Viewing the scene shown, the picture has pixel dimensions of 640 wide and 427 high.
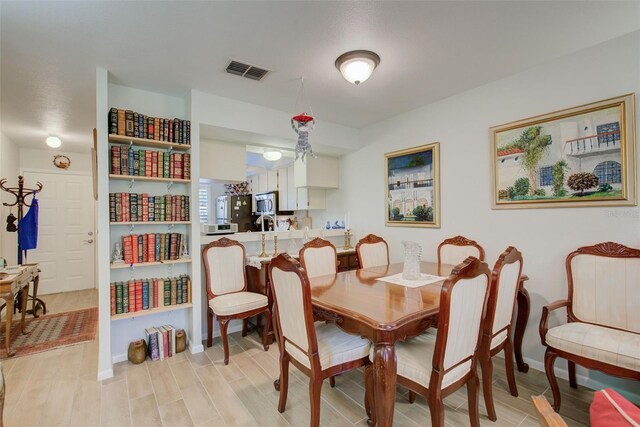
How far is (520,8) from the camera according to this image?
1.79m

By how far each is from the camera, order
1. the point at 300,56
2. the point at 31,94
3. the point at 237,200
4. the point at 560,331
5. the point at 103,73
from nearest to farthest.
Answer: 1. the point at 560,331
2. the point at 300,56
3. the point at 103,73
4. the point at 31,94
5. the point at 237,200

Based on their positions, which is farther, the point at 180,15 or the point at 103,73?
the point at 103,73

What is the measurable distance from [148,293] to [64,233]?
3.78 metres

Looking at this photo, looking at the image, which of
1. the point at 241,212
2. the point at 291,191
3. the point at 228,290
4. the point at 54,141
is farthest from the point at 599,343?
the point at 54,141

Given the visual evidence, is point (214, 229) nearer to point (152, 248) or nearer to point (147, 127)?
point (152, 248)

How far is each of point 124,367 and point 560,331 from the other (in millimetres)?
3411

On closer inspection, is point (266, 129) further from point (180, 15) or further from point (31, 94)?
point (31, 94)

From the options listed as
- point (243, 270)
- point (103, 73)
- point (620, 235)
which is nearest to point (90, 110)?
point (103, 73)

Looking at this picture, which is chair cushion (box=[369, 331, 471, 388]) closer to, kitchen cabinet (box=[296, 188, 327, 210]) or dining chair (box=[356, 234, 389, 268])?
dining chair (box=[356, 234, 389, 268])

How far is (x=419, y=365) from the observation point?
1.56 m

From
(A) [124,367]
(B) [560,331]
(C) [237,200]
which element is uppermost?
(C) [237,200]

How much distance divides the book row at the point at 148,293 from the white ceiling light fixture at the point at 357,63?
240cm

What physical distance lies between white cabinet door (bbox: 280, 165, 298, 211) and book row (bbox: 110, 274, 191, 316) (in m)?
2.43

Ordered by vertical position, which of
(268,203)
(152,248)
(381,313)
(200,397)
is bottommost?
(200,397)
